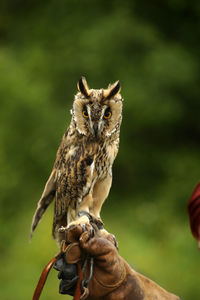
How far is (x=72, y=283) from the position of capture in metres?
1.35

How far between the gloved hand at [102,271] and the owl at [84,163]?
0.09 meters

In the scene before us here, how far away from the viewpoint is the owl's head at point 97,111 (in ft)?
4.68

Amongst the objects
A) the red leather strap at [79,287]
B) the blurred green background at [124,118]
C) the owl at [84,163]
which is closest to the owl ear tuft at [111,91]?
the owl at [84,163]

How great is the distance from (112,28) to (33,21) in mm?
919

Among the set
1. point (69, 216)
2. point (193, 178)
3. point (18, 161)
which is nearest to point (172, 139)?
point (193, 178)

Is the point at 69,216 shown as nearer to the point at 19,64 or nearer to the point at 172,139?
the point at 19,64

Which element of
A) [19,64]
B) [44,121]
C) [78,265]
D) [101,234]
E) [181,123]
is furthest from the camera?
[181,123]

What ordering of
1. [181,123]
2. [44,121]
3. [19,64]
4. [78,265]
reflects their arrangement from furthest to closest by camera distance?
1. [181,123]
2. [19,64]
3. [44,121]
4. [78,265]

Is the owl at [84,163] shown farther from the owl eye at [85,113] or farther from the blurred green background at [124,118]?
the blurred green background at [124,118]

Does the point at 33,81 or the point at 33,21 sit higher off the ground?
the point at 33,21

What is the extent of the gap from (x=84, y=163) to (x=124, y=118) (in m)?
2.62

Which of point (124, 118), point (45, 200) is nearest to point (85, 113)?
point (45, 200)

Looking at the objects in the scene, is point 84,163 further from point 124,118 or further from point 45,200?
point 124,118

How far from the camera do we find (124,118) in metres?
4.12
